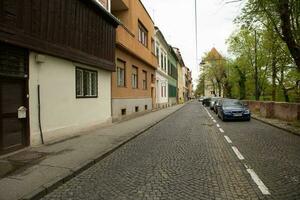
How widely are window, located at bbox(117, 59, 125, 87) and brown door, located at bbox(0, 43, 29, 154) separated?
1167cm

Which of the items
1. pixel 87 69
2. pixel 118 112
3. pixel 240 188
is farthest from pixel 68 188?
pixel 118 112

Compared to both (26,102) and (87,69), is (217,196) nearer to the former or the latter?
(26,102)

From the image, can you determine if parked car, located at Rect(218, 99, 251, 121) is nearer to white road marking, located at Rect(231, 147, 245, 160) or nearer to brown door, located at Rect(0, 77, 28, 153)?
white road marking, located at Rect(231, 147, 245, 160)

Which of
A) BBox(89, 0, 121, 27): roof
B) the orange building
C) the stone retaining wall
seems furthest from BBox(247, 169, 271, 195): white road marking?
the orange building

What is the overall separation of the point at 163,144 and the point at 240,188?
5.74 metres

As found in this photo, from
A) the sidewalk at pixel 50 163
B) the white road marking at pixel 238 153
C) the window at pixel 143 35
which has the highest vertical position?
the window at pixel 143 35

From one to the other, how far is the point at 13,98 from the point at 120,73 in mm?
13071

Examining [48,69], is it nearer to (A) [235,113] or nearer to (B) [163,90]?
(A) [235,113]

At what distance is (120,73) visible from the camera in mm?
22000

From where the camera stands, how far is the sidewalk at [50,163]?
582 cm

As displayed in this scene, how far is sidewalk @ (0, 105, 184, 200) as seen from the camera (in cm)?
582

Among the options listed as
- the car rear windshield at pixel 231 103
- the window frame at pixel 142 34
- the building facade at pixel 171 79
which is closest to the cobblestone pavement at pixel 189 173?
the car rear windshield at pixel 231 103

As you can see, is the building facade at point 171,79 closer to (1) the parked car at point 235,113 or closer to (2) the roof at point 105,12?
(1) the parked car at point 235,113

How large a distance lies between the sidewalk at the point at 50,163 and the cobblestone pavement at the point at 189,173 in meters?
0.22
